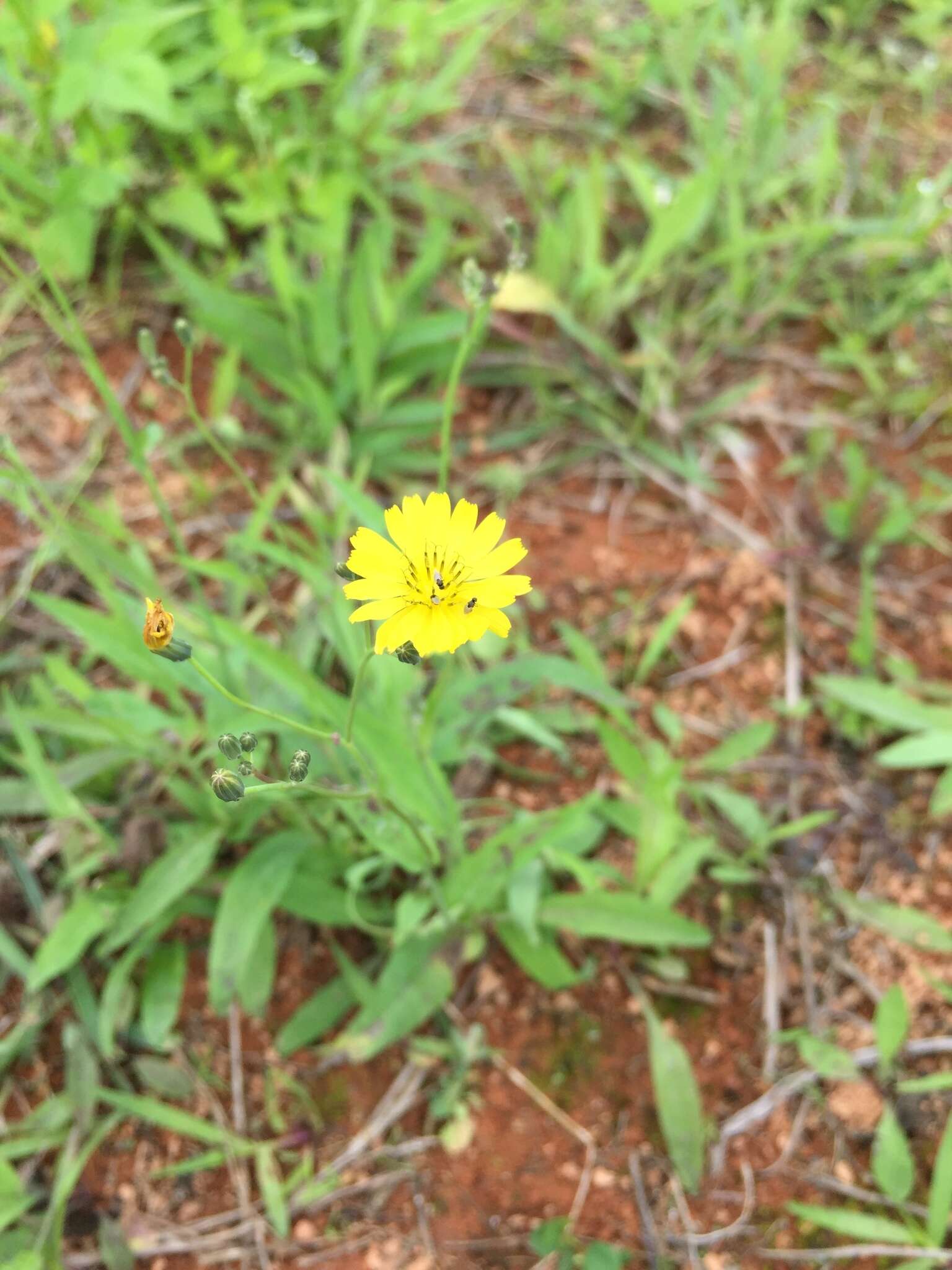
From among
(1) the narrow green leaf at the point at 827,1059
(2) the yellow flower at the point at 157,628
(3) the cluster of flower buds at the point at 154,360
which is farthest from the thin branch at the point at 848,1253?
(3) the cluster of flower buds at the point at 154,360

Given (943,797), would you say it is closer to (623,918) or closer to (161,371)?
(623,918)

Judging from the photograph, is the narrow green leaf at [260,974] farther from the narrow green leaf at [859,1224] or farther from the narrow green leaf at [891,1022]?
the narrow green leaf at [891,1022]

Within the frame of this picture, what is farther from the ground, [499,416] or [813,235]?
[813,235]

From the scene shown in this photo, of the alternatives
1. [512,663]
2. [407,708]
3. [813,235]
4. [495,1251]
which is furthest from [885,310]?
[495,1251]

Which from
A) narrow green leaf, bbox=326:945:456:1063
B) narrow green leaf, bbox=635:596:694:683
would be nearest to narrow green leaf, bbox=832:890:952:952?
narrow green leaf, bbox=635:596:694:683

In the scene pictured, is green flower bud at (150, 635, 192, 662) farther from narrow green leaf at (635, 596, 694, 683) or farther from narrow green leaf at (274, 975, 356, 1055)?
narrow green leaf at (635, 596, 694, 683)

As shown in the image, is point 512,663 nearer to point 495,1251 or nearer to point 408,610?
point 408,610
